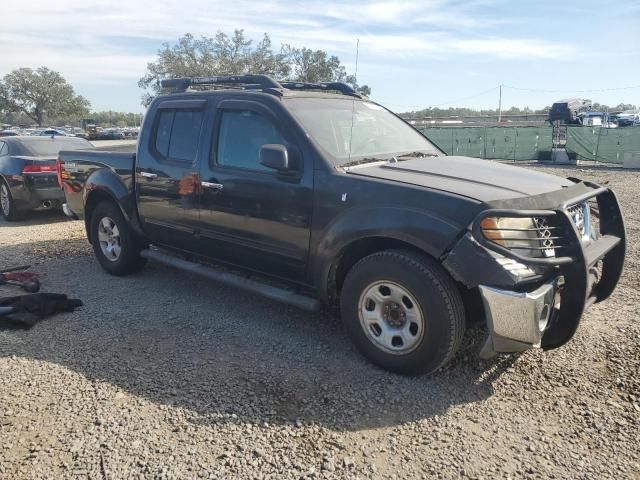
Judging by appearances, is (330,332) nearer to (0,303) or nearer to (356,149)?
(356,149)

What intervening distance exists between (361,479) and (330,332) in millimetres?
1758

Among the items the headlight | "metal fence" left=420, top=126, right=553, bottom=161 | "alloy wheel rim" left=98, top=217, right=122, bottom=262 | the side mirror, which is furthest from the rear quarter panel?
"metal fence" left=420, top=126, right=553, bottom=161

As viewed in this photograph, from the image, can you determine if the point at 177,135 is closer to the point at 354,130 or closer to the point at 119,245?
the point at 119,245

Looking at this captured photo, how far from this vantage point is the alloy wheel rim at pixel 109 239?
5.75m

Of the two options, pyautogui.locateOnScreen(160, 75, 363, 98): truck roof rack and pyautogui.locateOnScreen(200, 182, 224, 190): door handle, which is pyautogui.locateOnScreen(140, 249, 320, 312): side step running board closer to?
pyautogui.locateOnScreen(200, 182, 224, 190): door handle

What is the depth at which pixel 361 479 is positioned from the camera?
2.55m

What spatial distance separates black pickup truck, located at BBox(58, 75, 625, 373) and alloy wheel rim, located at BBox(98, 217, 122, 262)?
0.85 feet

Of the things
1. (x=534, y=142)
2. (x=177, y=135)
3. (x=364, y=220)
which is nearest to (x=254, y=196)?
(x=364, y=220)

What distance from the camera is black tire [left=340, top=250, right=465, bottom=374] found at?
3178 millimetres

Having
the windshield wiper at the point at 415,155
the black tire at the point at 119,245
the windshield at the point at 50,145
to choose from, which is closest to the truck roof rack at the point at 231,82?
the windshield wiper at the point at 415,155

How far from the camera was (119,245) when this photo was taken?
5.73 m

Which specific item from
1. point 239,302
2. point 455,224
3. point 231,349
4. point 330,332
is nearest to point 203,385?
point 231,349

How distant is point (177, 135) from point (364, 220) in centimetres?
236

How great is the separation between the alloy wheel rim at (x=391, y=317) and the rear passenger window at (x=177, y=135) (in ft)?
7.20
